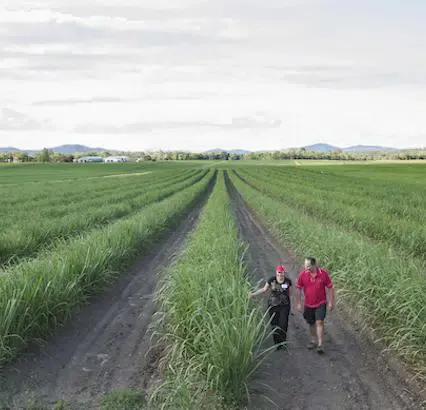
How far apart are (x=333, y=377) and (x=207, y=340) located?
67.8 inches

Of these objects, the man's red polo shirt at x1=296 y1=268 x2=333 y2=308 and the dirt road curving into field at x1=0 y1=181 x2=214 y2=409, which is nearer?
the dirt road curving into field at x1=0 y1=181 x2=214 y2=409

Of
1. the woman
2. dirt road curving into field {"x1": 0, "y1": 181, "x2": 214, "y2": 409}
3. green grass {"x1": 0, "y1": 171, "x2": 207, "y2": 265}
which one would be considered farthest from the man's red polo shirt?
green grass {"x1": 0, "y1": 171, "x2": 207, "y2": 265}

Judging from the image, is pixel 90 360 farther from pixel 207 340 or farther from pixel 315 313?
pixel 315 313

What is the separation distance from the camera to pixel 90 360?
6.75m

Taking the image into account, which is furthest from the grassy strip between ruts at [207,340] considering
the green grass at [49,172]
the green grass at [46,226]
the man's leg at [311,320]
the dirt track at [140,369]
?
the green grass at [49,172]

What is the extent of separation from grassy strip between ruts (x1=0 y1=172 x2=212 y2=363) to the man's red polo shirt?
3708mm

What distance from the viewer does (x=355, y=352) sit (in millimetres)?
6984

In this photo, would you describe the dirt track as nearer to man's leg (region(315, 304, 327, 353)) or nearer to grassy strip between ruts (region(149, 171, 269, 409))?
man's leg (region(315, 304, 327, 353))

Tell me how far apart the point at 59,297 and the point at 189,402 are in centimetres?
354

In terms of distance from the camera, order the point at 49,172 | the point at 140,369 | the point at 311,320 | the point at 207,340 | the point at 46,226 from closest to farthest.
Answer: the point at 207,340 < the point at 140,369 < the point at 311,320 < the point at 46,226 < the point at 49,172

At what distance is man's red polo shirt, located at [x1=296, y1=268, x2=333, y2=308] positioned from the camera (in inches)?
281

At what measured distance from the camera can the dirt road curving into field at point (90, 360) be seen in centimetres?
574

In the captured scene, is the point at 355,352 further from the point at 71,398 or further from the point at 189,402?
the point at 71,398

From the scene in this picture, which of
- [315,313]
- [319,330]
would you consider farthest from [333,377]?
[315,313]
